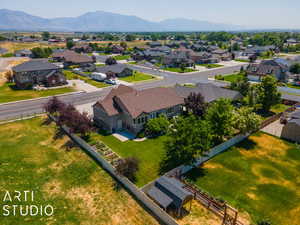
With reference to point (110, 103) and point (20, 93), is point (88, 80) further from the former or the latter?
A: point (110, 103)

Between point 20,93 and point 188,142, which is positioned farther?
point 20,93

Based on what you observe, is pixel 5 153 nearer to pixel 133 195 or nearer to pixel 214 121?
pixel 133 195

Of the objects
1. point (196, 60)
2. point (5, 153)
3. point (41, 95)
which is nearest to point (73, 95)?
point (41, 95)

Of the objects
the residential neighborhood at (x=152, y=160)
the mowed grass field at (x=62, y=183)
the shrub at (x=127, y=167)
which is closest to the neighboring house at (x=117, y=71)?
the residential neighborhood at (x=152, y=160)

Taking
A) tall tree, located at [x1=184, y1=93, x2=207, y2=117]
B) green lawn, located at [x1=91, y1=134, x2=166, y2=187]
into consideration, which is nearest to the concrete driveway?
tall tree, located at [x1=184, y1=93, x2=207, y2=117]

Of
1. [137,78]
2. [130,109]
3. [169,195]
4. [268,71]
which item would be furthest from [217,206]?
[268,71]

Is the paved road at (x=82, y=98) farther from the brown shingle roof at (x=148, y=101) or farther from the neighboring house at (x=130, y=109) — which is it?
the brown shingle roof at (x=148, y=101)
